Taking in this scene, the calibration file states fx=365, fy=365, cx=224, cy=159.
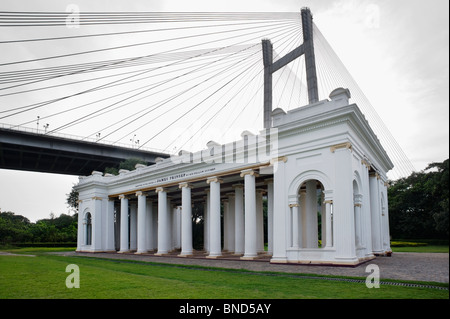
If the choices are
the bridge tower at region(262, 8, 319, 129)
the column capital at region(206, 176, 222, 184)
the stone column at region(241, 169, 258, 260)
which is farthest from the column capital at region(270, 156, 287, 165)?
the column capital at region(206, 176, 222, 184)

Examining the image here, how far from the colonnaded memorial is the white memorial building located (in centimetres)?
6

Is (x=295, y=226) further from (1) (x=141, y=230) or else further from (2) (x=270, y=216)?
(1) (x=141, y=230)

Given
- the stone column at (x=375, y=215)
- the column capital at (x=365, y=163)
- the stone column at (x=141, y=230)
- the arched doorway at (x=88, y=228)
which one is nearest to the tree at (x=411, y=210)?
the stone column at (x=375, y=215)

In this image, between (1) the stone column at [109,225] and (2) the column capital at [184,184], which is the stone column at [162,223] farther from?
(1) the stone column at [109,225]

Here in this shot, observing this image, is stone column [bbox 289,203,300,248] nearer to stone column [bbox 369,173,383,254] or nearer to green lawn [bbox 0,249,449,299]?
green lawn [bbox 0,249,449,299]

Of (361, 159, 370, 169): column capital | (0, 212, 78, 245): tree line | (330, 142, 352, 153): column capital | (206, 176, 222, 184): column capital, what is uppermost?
(330, 142, 352, 153): column capital

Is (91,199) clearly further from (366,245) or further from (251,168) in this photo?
(366,245)

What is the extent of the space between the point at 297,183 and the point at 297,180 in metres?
0.18

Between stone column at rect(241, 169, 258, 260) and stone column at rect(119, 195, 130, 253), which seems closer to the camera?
stone column at rect(241, 169, 258, 260)

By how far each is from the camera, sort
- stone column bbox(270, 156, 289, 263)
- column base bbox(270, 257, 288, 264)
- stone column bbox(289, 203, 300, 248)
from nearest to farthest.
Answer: column base bbox(270, 257, 288, 264), stone column bbox(289, 203, 300, 248), stone column bbox(270, 156, 289, 263)

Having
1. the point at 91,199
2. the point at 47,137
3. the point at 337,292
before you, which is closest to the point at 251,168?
the point at 337,292

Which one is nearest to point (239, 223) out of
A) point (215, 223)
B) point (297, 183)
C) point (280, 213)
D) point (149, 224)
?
point (215, 223)

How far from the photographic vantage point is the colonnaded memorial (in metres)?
20.2

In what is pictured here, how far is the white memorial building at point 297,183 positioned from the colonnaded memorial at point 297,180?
58 millimetres
